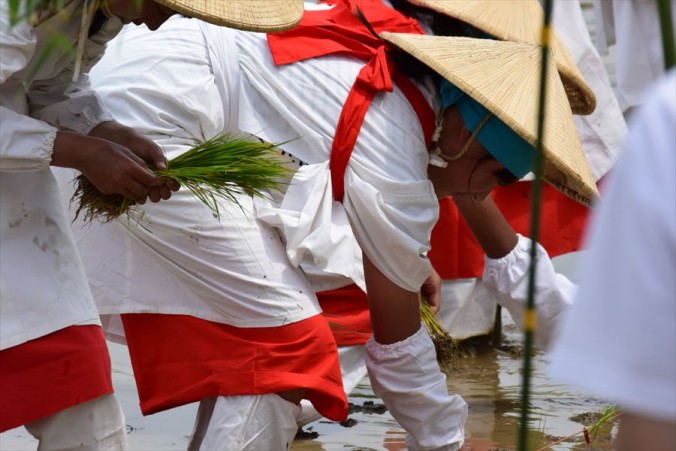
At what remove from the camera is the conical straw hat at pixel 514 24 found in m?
3.28

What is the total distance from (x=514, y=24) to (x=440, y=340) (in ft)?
3.58

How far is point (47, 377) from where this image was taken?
2383 mm

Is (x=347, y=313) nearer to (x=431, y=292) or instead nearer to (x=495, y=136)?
(x=431, y=292)

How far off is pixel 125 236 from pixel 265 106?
48 centimetres

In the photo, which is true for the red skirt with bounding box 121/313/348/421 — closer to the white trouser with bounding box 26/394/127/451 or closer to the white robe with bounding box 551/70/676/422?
the white trouser with bounding box 26/394/127/451

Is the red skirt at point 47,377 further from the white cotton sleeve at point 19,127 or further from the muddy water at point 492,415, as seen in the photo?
the muddy water at point 492,415

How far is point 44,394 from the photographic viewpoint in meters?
2.38

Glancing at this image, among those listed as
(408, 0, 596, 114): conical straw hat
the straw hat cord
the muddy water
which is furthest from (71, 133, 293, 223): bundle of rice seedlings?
the muddy water

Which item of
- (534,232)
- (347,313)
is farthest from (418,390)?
(534,232)

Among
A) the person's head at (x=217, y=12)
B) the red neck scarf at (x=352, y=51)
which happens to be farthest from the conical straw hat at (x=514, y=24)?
the person's head at (x=217, y=12)

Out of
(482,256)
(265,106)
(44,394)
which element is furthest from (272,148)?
(482,256)

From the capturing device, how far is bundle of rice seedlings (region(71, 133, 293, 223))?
8.75ft

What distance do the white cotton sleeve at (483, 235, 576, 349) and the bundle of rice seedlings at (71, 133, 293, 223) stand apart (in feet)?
2.91

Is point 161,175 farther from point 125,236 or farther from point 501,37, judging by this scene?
point 501,37
